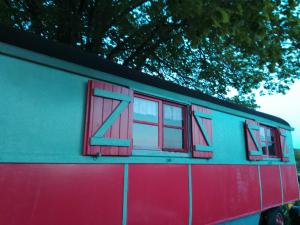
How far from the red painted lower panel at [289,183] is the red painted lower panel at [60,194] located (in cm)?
615

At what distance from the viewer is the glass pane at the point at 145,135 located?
403 cm

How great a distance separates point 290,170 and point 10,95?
8.42 m

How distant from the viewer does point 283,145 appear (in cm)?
819

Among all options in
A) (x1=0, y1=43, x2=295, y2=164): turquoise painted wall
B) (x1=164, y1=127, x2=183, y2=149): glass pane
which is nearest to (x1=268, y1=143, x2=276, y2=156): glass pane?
(x1=164, y1=127, x2=183, y2=149): glass pane

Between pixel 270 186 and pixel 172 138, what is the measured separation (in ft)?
12.9

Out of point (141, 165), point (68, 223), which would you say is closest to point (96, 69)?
point (141, 165)

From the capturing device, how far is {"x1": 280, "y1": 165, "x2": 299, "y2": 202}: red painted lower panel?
7750 millimetres

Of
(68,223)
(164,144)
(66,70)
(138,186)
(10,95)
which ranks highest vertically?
(66,70)

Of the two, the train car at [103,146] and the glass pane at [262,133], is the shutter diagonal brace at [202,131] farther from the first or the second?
the glass pane at [262,133]

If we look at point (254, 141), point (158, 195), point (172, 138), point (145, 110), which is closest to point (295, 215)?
point (254, 141)

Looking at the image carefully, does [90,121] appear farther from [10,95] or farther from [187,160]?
[187,160]

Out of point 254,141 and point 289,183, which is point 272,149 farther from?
point 254,141

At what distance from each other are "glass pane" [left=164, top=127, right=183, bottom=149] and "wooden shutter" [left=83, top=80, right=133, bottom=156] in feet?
3.07

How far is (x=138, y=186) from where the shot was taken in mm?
3781
